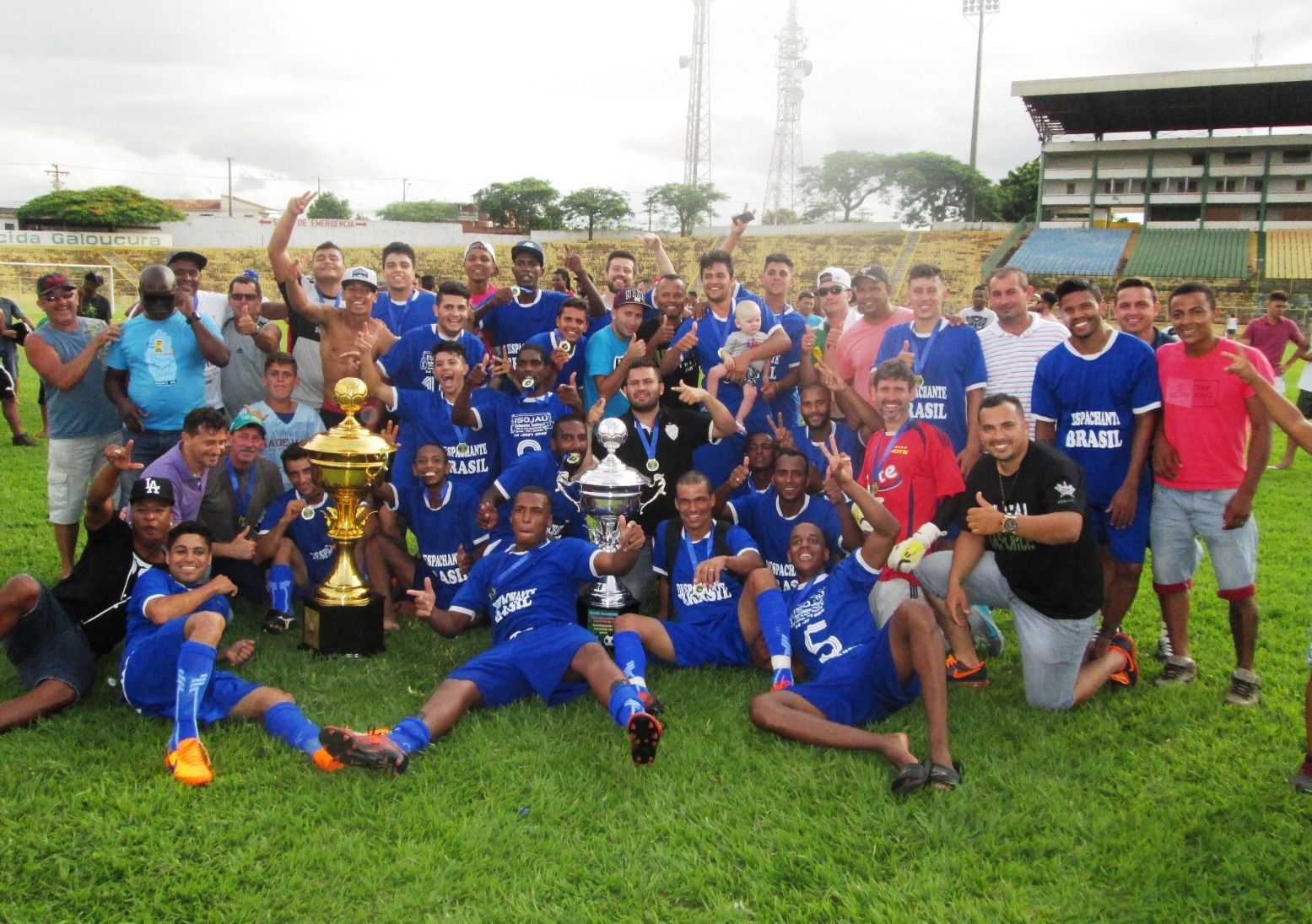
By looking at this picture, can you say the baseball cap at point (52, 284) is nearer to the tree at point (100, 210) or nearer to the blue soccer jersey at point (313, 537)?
the blue soccer jersey at point (313, 537)

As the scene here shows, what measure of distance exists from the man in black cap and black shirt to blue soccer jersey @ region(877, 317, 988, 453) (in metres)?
4.17

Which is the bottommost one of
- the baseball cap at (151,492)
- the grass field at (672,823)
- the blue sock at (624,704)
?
the grass field at (672,823)

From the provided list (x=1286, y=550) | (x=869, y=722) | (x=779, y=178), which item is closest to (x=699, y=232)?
(x=779, y=178)

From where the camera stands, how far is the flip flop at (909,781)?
12.0ft

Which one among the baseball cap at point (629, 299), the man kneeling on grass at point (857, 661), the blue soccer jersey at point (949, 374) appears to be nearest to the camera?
the man kneeling on grass at point (857, 661)

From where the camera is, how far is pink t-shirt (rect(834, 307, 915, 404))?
5.96 m

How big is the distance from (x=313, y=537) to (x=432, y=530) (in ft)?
2.56

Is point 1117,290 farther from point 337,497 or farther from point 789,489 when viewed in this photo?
point 337,497

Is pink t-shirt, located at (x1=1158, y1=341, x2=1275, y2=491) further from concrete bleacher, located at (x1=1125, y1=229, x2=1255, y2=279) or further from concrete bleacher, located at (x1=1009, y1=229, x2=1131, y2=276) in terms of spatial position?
concrete bleacher, located at (x1=1125, y1=229, x2=1255, y2=279)

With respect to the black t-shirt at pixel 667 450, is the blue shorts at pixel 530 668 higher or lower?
lower

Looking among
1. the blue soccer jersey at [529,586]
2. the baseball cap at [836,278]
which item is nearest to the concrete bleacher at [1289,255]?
the baseball cap at [836,278]

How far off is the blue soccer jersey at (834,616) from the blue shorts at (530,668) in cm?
109

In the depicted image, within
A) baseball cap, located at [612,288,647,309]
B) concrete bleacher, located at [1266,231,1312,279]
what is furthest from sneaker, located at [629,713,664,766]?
concrete bleacher, located at [1266,231,1312,279]

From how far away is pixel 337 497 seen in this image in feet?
16.9
